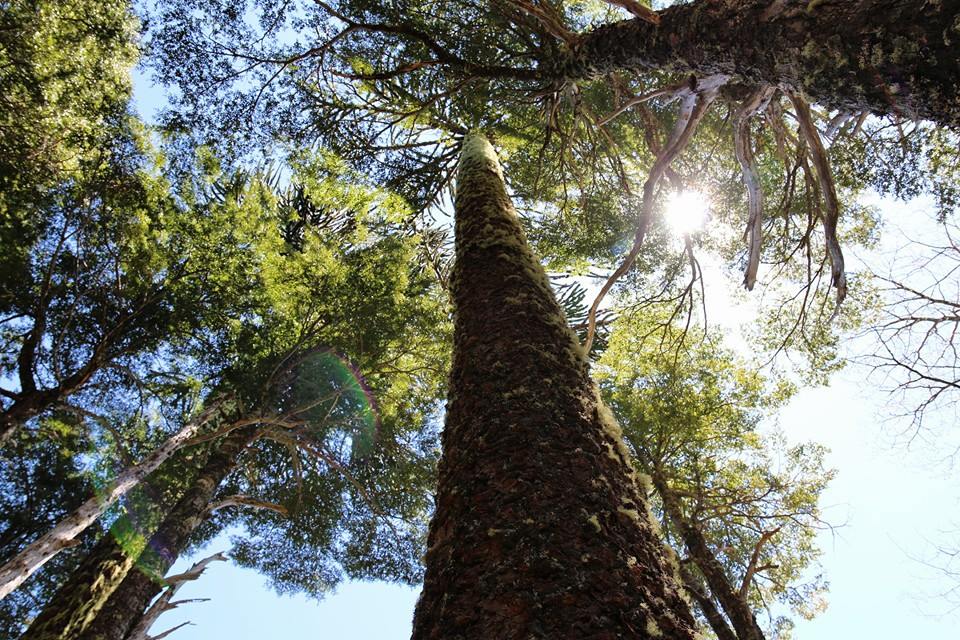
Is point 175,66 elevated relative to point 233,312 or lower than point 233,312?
elevated

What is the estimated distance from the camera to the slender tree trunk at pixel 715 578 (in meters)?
5.43

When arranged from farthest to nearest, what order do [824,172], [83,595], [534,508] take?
[83,595]
[824,172]
[534,508]

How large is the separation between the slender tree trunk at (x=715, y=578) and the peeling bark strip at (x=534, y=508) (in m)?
5.11

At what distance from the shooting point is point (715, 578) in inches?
238

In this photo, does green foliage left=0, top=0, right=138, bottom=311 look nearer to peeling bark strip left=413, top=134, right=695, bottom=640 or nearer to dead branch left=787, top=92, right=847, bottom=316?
peeling bark strip left=413, top=134, right=695, bottom=640

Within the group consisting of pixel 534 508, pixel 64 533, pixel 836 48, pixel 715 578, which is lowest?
pixel 534 508

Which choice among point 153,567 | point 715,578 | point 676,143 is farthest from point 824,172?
point 153,567

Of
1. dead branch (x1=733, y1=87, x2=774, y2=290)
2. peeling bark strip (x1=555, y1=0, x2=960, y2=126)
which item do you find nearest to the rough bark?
dead branch (x1=733, y1=87, x2=774, y2=290)

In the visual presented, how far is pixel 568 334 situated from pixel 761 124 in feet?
21.0

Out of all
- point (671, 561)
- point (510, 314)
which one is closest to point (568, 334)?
point (510, 314)

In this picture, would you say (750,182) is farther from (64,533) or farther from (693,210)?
(64,533)

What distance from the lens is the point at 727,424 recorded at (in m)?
7.80

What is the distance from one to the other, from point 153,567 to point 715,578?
22.1 ft

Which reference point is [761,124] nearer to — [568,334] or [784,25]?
[784,25]
